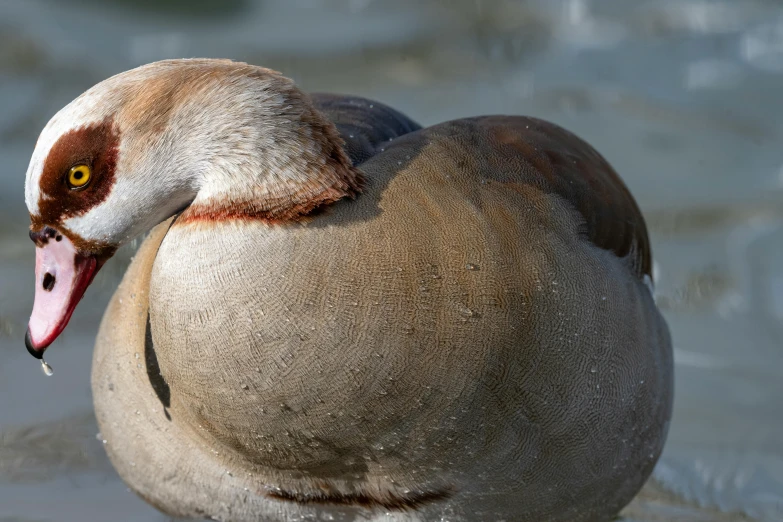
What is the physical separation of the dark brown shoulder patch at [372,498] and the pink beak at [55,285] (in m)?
0.68

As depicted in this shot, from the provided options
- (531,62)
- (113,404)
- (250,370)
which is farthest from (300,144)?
(531,62)

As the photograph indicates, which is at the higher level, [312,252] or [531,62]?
[312,252]

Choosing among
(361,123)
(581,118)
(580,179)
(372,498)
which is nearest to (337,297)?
(372,498)

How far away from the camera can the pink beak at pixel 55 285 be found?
2.52 meters

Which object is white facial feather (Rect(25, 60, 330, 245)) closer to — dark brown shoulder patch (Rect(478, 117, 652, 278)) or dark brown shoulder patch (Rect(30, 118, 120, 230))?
dark brown shoulder patch (Rect(30, 118, 120, 230))

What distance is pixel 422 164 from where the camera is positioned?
2.68 meters

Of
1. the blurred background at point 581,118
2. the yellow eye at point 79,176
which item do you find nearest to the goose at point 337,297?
the yellow eye at point 79,176

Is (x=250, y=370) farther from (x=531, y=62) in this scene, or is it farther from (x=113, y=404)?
(x=531, y=62)

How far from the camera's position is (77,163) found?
94.3 inches

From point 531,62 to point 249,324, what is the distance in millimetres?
4150

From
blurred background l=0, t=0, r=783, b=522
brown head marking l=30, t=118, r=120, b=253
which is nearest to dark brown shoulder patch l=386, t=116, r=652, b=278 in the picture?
brown head marking l=30, t=118, r=120, b=253

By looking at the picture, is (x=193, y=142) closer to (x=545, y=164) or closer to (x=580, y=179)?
(x=545, y=164)

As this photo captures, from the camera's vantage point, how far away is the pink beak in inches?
99.1

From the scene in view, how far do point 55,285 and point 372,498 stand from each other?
36.3 inches
